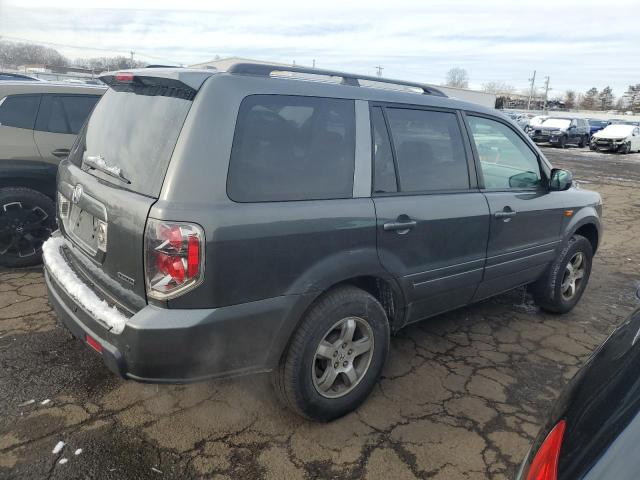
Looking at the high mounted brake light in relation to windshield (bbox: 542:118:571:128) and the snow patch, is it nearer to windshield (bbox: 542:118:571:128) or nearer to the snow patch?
the snow patch

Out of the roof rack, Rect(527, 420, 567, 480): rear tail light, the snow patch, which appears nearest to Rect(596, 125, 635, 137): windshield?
the roof rack

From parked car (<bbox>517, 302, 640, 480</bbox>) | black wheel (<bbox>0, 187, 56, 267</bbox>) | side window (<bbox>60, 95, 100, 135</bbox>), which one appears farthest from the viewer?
side window (<bbox>60, 95, 100, 135</bbox>)

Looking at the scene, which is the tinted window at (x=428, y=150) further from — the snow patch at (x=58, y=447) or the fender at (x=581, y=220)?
the snow patch at (x=58, y=447)

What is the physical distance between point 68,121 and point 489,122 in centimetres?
398

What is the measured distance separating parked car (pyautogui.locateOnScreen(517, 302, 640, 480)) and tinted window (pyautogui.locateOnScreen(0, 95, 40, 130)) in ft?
16.3

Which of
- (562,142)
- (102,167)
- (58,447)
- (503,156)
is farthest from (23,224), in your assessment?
(562,142)

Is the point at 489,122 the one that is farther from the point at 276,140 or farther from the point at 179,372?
the point at 179,372

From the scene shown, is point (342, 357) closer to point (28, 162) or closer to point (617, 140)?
point (28, 162)

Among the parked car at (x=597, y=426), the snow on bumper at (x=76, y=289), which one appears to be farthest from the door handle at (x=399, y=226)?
the snow on bumper at (x=76, y=289)

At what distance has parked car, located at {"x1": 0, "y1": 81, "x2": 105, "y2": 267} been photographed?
4.46 m

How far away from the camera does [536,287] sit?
4191mm

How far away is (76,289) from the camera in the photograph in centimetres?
244

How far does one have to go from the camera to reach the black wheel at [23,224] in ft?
14.5

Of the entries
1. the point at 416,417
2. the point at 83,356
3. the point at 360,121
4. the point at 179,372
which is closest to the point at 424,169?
the point at 360,121
